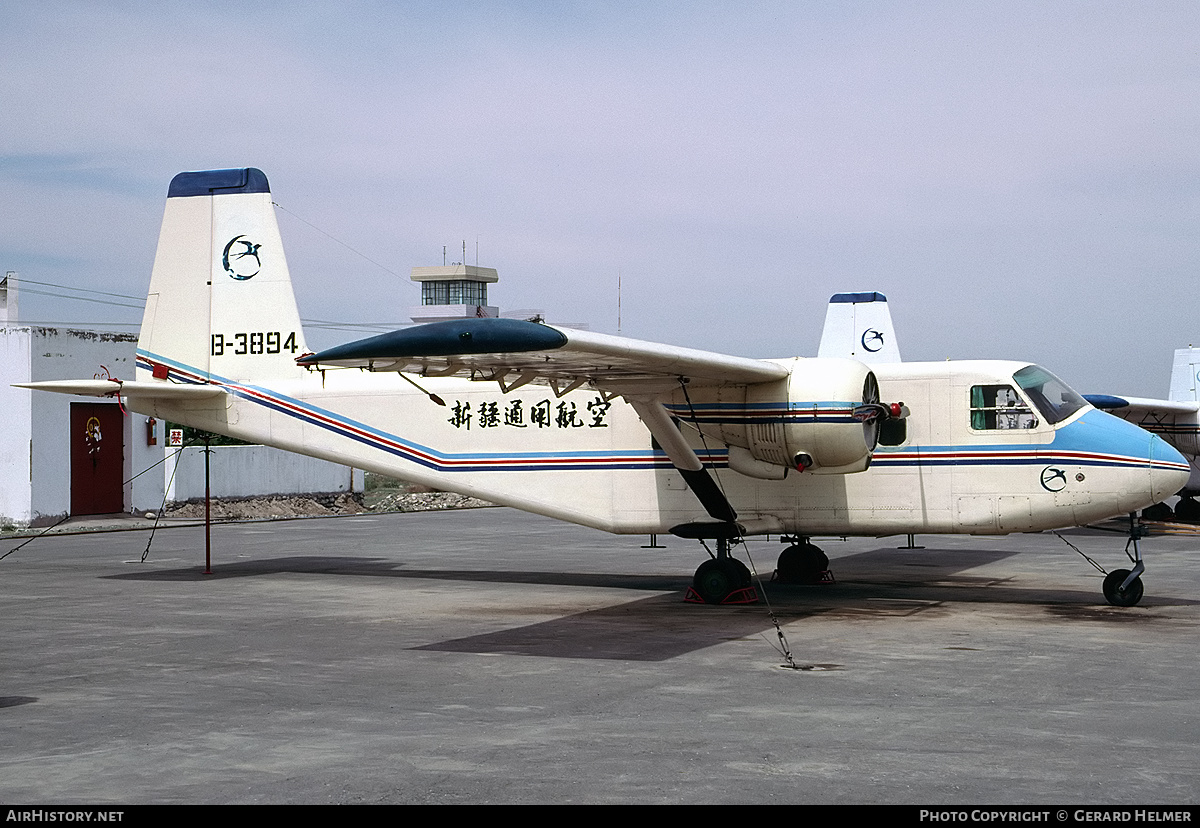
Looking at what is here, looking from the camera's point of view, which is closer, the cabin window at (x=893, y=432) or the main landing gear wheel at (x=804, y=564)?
the cabin window at (x=893, y=432)

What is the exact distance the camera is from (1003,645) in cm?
1135

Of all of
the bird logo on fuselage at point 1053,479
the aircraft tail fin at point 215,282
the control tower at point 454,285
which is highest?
the control tower at point 454,285

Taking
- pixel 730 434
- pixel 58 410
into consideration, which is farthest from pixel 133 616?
pixel 58 410

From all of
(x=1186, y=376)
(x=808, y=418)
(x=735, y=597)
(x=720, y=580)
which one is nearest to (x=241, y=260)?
(x=720, y=580)

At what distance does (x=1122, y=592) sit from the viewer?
1387cm

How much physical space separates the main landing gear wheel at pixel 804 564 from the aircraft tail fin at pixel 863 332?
1392 centimetres

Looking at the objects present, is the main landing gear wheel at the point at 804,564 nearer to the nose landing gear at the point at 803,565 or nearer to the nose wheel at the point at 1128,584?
the nose landing gear at the point at 803,565

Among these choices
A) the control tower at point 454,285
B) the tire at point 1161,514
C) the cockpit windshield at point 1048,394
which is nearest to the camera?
the cockpit windshield at point 1048,394

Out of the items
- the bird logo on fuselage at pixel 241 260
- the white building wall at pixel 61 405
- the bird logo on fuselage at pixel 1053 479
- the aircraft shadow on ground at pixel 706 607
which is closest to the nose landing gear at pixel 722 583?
the aircraft shadow on ground at pixel 706 607

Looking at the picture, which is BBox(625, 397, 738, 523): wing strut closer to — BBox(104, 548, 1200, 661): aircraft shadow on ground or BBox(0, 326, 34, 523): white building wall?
BBox(104, 548, 1200, 661): aircraft shadow on ground

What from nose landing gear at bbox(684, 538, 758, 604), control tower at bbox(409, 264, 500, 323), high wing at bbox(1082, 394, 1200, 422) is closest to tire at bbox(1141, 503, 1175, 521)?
high wing at bbox(1082, 394, 1200, 422)

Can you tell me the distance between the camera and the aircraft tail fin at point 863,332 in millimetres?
30438

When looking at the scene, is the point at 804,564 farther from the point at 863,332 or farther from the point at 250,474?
the point at 250,474
